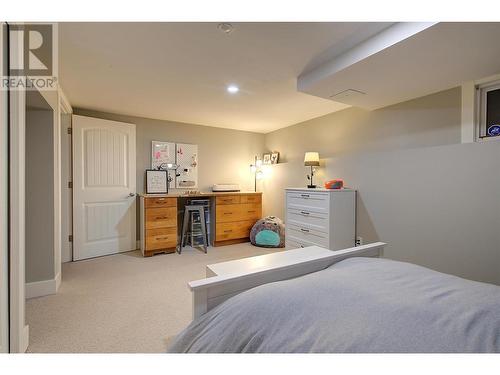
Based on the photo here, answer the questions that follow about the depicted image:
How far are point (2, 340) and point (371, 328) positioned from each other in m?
1.83

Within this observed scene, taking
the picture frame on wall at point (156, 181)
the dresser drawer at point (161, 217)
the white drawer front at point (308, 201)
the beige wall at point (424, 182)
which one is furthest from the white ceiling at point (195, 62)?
the dresser drawer at point (161, 217)

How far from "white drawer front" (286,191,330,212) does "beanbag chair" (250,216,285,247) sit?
2.55ft

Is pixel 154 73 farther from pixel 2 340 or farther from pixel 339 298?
pixel 339 298

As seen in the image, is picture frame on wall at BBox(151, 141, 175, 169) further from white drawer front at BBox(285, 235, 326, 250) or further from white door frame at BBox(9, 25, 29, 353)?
white door frame at BBox(9, 25, 29, 353)

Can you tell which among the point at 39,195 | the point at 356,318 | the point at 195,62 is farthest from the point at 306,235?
the point at 39,195

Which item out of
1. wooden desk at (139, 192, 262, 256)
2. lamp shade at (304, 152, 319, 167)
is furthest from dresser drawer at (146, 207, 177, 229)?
lamp shade at (304, 152, 319, 167)

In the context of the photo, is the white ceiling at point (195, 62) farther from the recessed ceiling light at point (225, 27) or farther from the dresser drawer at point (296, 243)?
the dresser drawer at point (296, 243)

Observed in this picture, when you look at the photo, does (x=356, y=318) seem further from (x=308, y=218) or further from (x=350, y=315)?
(x=308, y=218)

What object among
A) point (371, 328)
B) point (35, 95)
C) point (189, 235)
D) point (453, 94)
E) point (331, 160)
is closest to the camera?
point (371, 328)

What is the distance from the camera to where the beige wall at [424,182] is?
79.9 inches

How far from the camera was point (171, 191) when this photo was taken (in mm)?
4172

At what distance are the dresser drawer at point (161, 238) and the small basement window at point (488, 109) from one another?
381cm

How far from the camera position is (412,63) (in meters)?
1.86

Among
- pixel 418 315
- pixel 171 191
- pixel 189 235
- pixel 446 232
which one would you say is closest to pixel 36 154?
pixel 171 191
